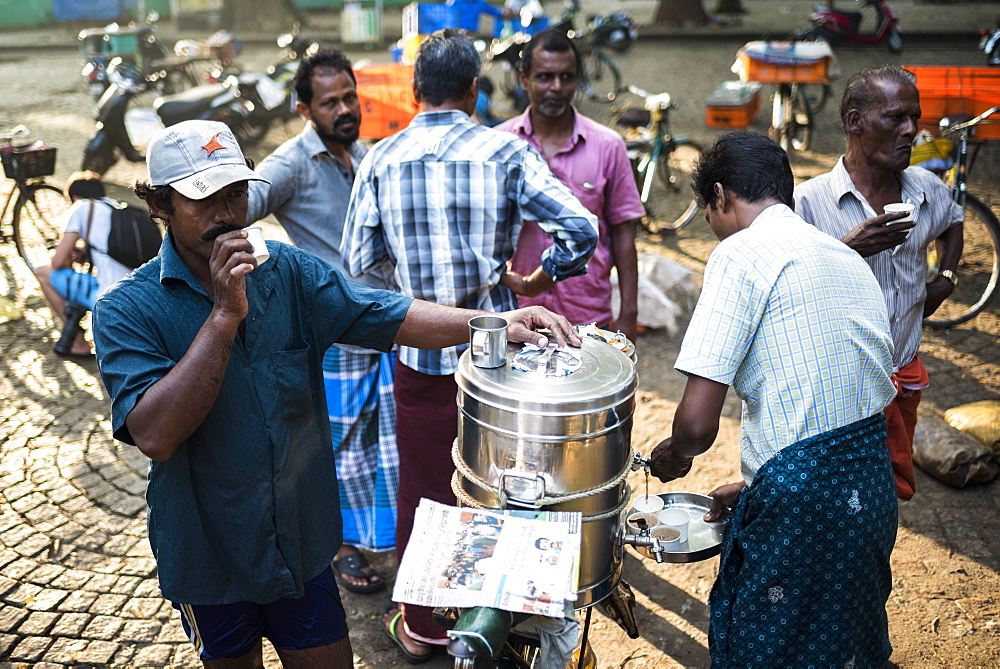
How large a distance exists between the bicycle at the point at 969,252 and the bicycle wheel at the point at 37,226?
679 centimetres

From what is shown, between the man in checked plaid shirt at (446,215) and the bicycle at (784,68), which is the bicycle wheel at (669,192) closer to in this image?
the bicycle at (784,68)

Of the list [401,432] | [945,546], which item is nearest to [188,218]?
[401,432]

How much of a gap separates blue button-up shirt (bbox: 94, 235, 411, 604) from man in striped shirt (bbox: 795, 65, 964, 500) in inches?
77.4

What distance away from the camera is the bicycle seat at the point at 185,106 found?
9.07 meters

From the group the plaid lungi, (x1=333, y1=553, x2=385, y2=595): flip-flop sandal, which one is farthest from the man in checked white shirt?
(x1=333, y1=553, x2=385, y2=595): flip-flop sandal

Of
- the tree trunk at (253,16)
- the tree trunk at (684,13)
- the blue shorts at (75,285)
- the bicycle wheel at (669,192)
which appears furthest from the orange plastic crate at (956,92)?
the tree trunk at (253,16)

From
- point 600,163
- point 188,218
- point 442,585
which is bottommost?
point 442,585

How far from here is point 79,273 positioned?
19.1ft

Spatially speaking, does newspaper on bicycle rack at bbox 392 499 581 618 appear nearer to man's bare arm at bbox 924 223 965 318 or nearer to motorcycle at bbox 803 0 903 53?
man's bare arm at bbox 924 223 965 318

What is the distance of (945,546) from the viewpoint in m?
3.88

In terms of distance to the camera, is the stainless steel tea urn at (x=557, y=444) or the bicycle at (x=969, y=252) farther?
the bicycle at (x=969, y=252)

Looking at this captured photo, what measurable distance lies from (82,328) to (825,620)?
5.35 meters

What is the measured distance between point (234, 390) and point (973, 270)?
621 centimetres

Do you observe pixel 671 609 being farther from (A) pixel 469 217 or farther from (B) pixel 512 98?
(B) pixel 512 98
